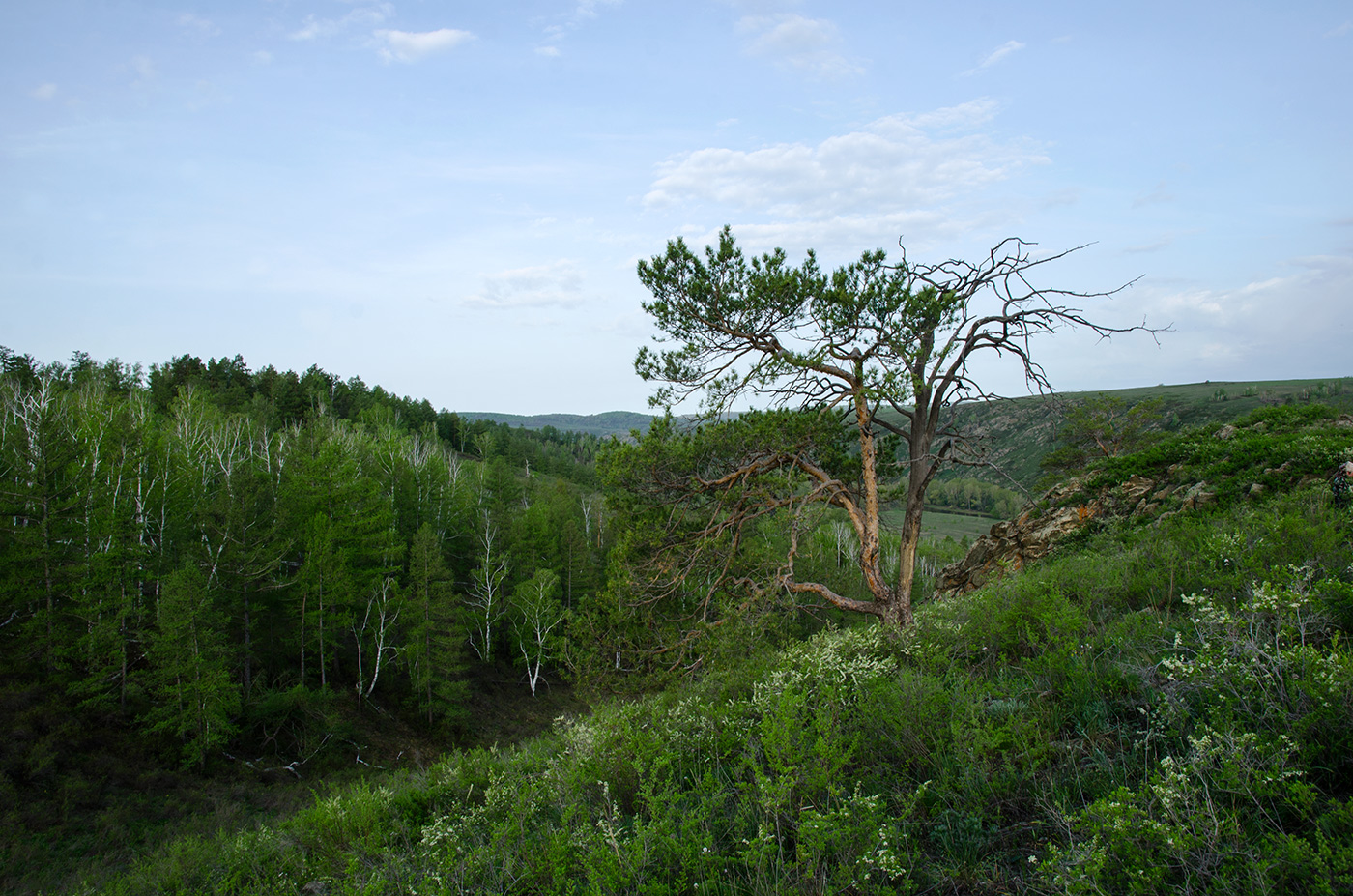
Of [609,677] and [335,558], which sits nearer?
[609,677]

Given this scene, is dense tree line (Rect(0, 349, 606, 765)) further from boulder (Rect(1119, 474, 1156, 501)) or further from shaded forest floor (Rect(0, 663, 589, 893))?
boulder (Rect(1119, 474, 1156, 501))

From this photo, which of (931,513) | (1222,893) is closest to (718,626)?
(1222,893)

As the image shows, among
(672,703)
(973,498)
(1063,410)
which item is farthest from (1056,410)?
(973,498)

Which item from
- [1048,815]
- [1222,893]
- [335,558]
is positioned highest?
[1222,893]

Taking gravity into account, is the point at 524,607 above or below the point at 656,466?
below

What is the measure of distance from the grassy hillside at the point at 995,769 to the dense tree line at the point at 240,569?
21565 mm

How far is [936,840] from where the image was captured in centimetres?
328

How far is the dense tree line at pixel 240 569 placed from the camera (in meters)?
22.2

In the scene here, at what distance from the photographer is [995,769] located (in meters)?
3.54

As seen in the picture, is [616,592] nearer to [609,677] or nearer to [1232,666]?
[609,677]

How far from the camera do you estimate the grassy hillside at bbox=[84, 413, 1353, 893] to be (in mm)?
2537

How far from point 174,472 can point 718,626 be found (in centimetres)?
2893

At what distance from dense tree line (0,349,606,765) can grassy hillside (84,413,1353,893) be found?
21.6m

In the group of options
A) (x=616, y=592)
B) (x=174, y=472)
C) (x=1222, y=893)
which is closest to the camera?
(x=1222, y=893)
